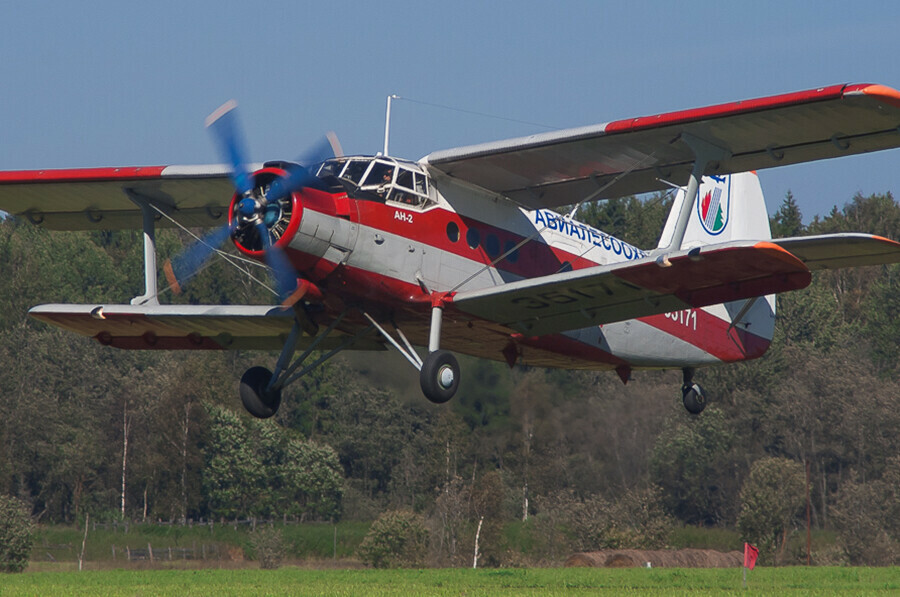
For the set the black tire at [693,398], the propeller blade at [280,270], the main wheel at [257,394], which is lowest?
the main wheel at [257,394]

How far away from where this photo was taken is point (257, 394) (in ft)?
61.8

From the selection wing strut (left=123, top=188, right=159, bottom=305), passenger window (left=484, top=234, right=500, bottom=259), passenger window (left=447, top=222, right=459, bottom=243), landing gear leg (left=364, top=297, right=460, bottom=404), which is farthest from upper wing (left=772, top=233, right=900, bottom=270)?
wing strut (left=123, top=188, right=159, bottom=305)

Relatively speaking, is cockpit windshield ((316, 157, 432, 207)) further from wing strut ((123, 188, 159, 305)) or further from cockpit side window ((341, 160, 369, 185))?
wing strut ((123, 188, 159, 305))

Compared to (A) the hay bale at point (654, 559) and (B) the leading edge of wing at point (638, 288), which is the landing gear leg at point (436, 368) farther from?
(A) the hay bale at point (654, 559)

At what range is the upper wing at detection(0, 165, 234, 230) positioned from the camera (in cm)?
2033

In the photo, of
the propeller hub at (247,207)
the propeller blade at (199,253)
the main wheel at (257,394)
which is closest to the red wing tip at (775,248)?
the propeller hub at (247,207)

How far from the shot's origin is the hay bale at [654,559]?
36.8m

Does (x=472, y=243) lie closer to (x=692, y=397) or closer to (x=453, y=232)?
(x=453, y=232)

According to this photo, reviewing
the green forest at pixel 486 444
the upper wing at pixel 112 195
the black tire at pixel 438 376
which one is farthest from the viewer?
the green forest at pixel 486 444

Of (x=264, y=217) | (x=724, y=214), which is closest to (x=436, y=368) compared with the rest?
Answer: (x=264, y=217)

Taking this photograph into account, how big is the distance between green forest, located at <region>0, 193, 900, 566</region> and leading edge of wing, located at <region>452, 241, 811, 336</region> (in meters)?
16.3

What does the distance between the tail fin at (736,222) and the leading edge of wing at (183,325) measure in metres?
7.75

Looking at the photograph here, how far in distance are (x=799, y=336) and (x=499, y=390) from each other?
3725 centimetres

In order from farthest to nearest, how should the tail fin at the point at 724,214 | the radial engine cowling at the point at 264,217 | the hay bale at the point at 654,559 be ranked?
the hay bale at the point at 654,559, the tail fin at the point at 724,214, the radial engine cowling at the point at 264,217
